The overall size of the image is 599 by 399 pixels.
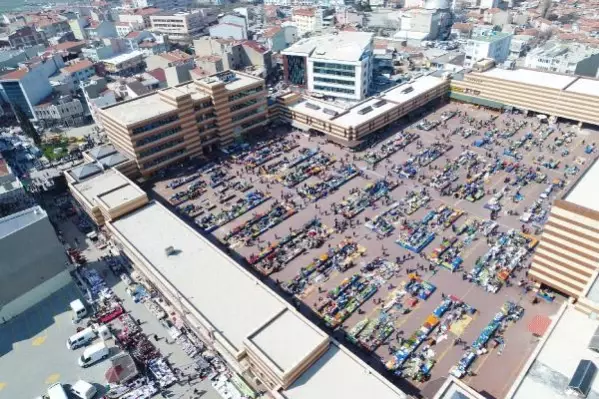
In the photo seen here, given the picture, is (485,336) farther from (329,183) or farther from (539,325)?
(329,183)

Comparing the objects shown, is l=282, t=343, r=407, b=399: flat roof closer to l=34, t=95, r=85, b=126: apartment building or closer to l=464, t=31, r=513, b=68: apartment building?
l=34, t=95, r=85, b=126: apartment building

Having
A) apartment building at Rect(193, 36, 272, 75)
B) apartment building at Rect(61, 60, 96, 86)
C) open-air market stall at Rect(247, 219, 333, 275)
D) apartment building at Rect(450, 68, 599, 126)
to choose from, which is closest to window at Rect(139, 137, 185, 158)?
open-air market stall at Rect(247, 219, 333, 275)

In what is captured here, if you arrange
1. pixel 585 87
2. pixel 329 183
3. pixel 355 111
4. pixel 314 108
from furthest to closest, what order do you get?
pixel 314 108, pixel 355 111, pixel 585 87, pixel 329 183

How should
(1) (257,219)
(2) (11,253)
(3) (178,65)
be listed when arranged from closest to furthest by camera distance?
(2) (11,253) < (1) (257,219) < (3) (178,65)

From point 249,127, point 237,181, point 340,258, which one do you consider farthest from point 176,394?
point 249,127

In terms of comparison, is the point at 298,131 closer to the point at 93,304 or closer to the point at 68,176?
the point at 68,176

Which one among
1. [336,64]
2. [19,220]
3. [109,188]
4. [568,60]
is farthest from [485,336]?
[568,60]

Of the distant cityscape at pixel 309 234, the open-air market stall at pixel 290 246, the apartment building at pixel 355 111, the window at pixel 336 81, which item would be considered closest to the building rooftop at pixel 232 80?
the distant cityscape at pixel 309 234
